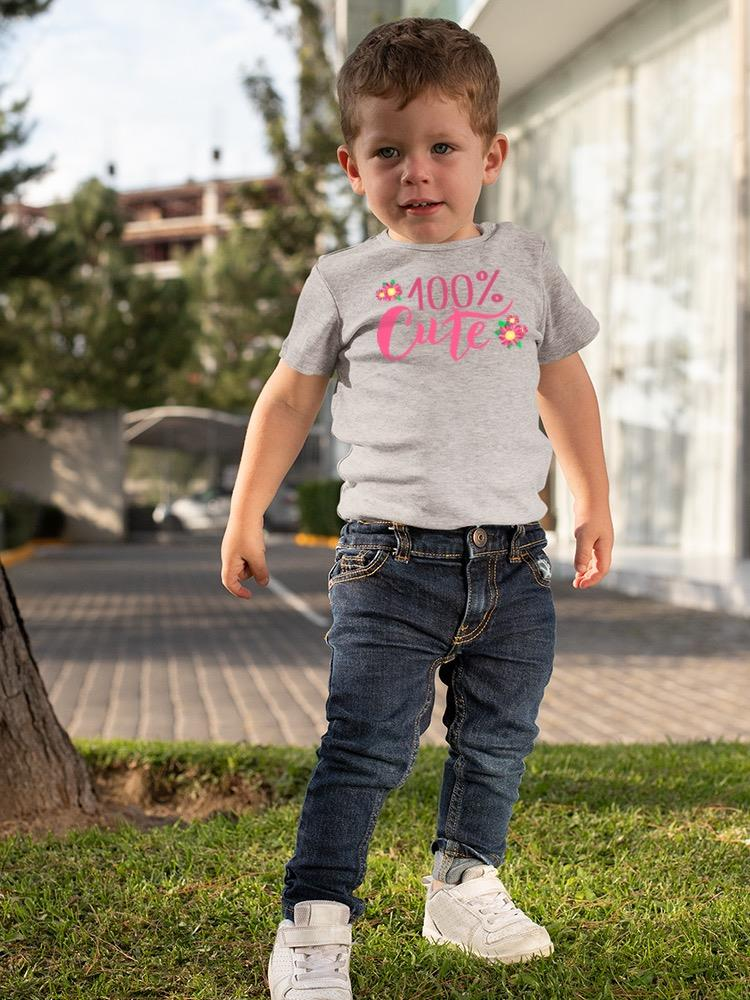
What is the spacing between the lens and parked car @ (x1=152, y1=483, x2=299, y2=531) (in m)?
30.5

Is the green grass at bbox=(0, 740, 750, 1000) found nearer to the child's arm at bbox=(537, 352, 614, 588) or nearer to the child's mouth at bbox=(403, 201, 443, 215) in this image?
the child's arm at bbox=(537, 352, 614, 588)

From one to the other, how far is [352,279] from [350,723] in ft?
2.71

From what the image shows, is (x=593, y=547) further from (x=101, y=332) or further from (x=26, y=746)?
(x=101, y=332)

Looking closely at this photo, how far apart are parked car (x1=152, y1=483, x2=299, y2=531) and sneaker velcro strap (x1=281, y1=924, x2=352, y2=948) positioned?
27.8m

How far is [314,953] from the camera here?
2.34 metres

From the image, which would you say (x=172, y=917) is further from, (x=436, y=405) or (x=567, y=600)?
(x=567, y=600)

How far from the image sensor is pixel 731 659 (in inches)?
320

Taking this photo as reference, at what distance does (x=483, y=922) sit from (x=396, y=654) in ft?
1.89

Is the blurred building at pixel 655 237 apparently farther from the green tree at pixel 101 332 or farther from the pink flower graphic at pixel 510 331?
the green tree at pixel 101 332

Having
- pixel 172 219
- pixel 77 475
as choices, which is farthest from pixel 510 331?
pixel 172 219

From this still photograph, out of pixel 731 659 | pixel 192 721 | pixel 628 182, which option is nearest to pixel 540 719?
pixel 192 721

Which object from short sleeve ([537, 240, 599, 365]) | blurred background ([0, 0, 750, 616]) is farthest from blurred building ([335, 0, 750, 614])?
short sleeve ([537, 240, 599, 365])

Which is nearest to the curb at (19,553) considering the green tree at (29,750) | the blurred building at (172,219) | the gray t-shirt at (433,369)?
the green tree at (29,750)

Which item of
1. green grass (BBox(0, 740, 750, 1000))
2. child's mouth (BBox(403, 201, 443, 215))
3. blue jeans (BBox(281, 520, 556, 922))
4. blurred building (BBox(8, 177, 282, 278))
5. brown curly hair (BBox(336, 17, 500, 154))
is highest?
blurred building (BBox(8, 177, 282, 278))
